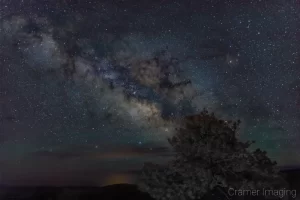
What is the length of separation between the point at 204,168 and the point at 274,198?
3.27m

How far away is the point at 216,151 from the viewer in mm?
17547

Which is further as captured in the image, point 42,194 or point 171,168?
point 42,194

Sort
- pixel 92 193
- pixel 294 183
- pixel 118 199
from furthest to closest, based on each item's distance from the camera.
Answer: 1. pixel 92 193
2. pixel 118 199
3. pixel 294 183

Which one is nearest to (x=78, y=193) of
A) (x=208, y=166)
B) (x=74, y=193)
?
(x=74, y=193)

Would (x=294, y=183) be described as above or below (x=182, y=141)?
below

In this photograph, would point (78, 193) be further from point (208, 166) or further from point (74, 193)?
point (208, 166)

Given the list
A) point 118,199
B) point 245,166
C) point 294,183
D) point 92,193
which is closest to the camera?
point 245,166

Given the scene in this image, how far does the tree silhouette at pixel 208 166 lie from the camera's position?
17.5 m

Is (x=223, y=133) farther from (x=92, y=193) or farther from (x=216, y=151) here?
(x=92, y=193)

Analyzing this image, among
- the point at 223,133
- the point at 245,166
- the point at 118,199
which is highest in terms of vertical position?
the point at 223,133

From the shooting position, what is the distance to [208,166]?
58.5 ft

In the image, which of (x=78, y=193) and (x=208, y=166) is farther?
(x=78, y=193)

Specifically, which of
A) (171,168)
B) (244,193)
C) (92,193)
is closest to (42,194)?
(92,193)

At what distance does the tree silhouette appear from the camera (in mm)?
17547
